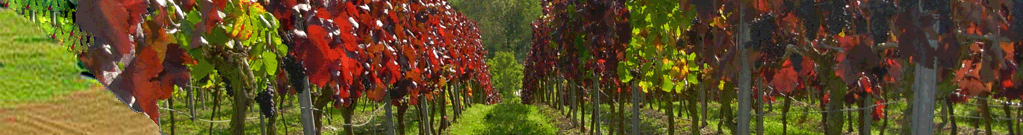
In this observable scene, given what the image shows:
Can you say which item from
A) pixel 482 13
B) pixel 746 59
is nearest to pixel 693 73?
pixel 746 59

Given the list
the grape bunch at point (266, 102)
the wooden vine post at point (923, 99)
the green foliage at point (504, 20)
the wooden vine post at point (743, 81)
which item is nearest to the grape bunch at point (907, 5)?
the wooden vine post at point (923, 99)

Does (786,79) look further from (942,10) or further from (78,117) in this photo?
(78,117)

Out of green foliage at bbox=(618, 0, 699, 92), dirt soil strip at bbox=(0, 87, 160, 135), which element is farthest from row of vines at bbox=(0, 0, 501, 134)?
green foliage at bbox=(618, 0, 699, 92)

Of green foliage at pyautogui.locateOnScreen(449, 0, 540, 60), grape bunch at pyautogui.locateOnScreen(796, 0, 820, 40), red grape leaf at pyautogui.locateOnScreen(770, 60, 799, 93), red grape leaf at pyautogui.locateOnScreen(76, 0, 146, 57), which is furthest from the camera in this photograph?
green foliage at pyautogui.locateOnScreen(449, 0, 540, 60)

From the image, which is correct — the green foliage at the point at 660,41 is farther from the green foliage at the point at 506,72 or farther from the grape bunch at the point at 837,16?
the green foliage at the point at 506,72

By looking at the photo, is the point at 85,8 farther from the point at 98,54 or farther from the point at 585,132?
the point at 585,132

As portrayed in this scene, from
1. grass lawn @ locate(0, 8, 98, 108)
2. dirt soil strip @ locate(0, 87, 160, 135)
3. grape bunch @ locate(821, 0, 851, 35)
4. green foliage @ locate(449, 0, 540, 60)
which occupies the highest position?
green foliage @ locate(449, 0, 540, 60)

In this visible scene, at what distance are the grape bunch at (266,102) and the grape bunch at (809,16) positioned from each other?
1814 mm

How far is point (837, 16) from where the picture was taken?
7.02 ft

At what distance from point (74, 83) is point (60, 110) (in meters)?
0.04

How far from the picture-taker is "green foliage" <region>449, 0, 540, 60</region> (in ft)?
117

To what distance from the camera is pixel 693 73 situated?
4.96m

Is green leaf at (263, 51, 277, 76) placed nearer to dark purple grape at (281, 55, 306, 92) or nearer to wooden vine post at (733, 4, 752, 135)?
dark purple grape at (281, 55, 306, 92)

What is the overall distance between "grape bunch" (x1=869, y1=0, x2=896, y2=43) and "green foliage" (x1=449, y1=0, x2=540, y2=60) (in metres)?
33.0
